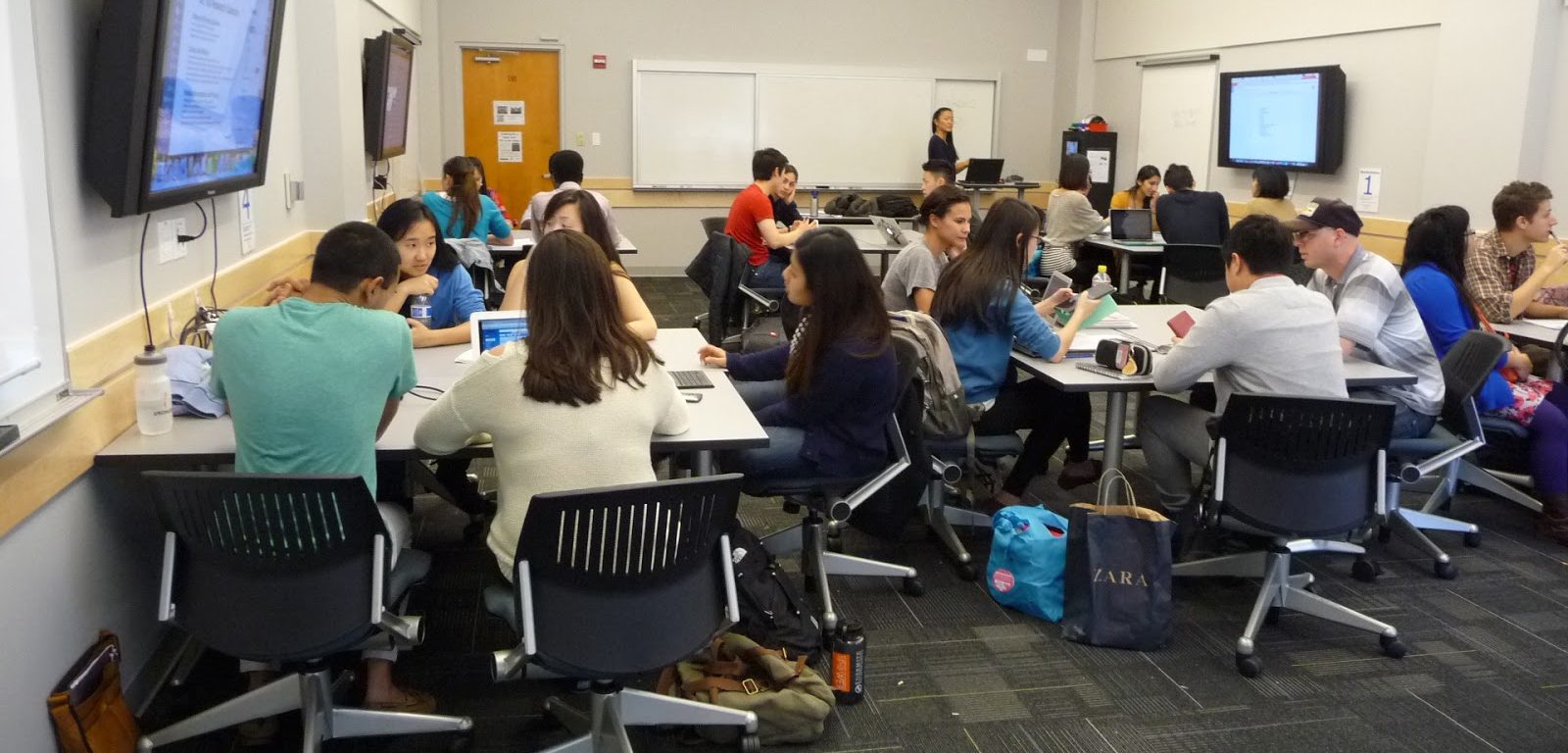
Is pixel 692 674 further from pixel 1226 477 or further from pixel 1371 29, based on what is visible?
pixel 1371 29

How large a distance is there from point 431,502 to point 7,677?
6.98 ft

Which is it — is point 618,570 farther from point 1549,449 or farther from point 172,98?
point 1549,449

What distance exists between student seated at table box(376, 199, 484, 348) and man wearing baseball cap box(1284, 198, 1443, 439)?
2.62 m

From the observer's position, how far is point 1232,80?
27.1ft

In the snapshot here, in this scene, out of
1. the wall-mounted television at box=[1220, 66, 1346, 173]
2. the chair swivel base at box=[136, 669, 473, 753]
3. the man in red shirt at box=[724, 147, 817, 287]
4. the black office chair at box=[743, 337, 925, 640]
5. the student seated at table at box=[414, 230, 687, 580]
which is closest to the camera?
the student seated at table at box=[414, 230, 687, 580]

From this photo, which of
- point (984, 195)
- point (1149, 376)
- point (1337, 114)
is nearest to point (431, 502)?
point (1149, 376)

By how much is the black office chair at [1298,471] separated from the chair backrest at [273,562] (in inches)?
82.0

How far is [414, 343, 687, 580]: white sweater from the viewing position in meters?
2.25

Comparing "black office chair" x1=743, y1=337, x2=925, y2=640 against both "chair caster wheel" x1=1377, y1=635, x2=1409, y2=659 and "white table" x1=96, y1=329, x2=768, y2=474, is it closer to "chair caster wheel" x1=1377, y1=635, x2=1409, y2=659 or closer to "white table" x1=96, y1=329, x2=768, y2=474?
"white table" x1=96, y1=329, x2=768, y2=474

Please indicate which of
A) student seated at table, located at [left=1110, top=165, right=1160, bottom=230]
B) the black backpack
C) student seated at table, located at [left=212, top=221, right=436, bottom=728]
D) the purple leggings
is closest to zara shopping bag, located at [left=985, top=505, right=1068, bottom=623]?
the black backpack

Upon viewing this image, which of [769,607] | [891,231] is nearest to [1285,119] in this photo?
[891,231]

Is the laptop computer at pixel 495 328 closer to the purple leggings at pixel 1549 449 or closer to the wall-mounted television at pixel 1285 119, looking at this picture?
the purple leggings at pixel 1549 449

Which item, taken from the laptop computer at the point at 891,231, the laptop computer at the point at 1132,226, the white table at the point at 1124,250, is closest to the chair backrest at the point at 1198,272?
the white table at the point at 1124,250

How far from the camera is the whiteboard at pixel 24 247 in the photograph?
6.42 feet
